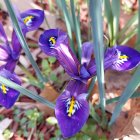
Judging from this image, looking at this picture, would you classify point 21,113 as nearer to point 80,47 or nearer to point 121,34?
point 80,47

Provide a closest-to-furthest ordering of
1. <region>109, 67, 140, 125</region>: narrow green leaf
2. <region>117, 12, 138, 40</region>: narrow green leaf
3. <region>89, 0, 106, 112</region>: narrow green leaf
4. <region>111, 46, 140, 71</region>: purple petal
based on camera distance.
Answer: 1. <region>89, 0, 106, 112</region>: narrow green leaf
2. <region>109, 67, 140, 125</region>: narrow green leaf
3. <region>111, 46, 140, 71</region>: purple petal
4. <region>117, 12, 138, 40</region>: narrow green leaf

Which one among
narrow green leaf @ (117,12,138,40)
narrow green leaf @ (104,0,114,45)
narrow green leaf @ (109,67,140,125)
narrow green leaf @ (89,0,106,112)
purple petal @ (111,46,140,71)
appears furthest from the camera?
narrow green leaf @ (117,12,138,40)

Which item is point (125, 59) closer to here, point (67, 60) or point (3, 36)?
point (67, 60)

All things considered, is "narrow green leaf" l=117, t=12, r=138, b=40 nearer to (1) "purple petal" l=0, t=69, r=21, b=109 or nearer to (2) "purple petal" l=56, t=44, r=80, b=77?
(2) "purple petal" l=56, t=44, r=80, b=77

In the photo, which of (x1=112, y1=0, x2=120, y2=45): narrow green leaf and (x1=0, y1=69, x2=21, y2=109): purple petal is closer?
(x1=0, y1=69, x2=21, y2=109): purple petal

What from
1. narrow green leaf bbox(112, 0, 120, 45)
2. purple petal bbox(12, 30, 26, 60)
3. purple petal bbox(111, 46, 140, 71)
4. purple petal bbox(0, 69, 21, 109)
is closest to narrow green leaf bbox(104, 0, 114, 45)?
narrow green leaf bbox(112, 0, 120, 45)

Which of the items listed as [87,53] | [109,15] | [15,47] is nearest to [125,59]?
[87,53]

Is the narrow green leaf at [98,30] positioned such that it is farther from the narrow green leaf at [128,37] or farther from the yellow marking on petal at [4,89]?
the narrow green leaf at [128,37]

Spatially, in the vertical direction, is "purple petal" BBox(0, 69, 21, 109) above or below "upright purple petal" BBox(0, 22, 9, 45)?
below
